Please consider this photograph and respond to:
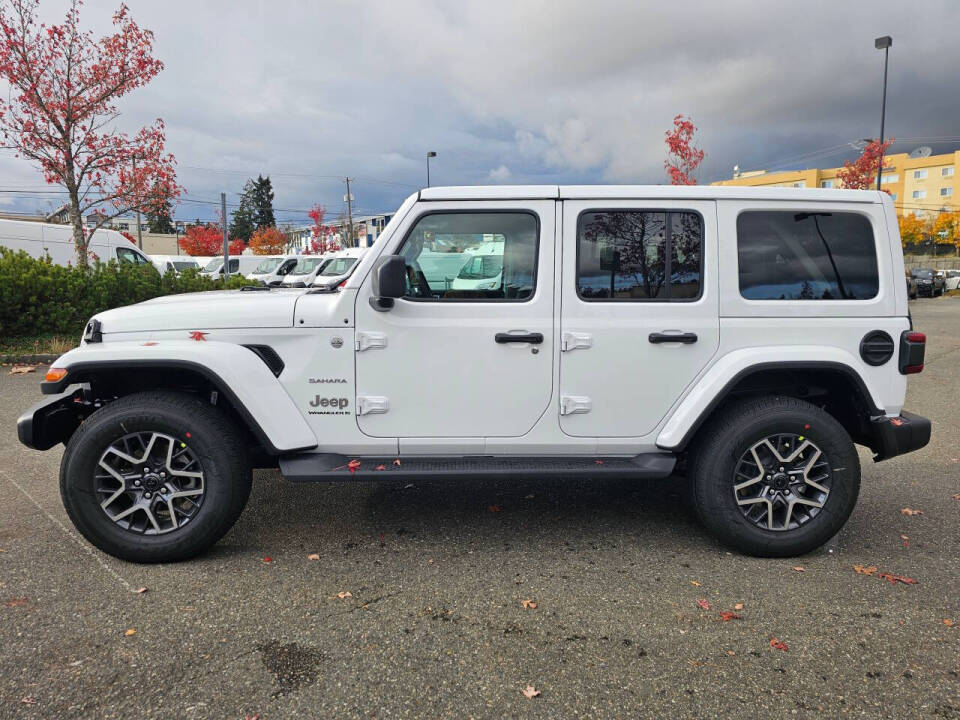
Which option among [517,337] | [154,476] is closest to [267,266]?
[154,476]

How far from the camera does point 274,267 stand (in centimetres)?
3072

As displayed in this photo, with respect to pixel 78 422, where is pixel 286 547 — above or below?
below

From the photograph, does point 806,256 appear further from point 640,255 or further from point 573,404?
point 573,404

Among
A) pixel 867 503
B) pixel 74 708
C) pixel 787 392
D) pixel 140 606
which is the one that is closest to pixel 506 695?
pixel 74 708

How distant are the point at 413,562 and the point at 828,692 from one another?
198 cm

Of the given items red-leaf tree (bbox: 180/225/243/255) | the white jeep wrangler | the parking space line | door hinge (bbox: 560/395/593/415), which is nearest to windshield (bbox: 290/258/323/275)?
the parking space line

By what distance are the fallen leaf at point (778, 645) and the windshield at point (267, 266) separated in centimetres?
2946

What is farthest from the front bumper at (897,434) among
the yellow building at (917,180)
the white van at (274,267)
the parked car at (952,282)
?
the yellow building at (917,180)

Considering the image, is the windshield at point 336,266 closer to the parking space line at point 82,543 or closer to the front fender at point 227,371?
the parking space line at point 82,543

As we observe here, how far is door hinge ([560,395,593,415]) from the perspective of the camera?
11.6 feet

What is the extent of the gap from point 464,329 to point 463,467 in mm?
725

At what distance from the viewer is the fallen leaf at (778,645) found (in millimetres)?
2779

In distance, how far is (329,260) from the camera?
19.8 m

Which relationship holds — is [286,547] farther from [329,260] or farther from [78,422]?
[329,260]
